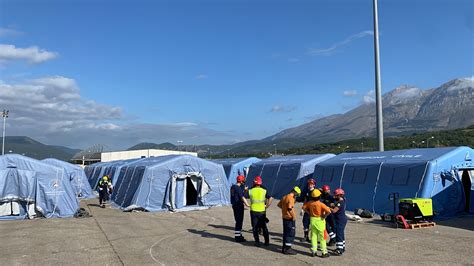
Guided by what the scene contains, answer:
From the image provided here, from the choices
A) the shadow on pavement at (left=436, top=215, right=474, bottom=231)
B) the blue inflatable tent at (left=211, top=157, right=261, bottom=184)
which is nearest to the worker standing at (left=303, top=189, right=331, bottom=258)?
the shadow on pavement at (left=436, top=215, right=474, bottom=231)

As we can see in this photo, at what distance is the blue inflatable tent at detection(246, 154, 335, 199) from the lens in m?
24.1

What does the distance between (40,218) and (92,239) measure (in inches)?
231

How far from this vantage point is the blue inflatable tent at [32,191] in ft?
54.7

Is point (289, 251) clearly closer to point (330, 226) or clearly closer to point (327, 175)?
point (330, 226)

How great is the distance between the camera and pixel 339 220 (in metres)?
9.73

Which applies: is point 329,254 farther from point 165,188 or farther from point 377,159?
point 165,188

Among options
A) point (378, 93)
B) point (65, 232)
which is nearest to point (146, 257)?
point (65, 232)

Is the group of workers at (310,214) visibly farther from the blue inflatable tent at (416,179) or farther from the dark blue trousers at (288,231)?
the blue inflatable tent at (416,179)

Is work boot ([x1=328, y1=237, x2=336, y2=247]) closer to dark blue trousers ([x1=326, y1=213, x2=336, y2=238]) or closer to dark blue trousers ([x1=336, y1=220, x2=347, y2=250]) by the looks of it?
dark blue trousers ([x1=326, y1=213, x2=336, y2=238])

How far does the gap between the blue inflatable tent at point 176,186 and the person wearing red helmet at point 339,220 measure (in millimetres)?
10843

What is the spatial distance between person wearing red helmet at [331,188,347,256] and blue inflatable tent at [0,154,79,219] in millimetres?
11859

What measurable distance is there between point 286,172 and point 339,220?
1557 cm

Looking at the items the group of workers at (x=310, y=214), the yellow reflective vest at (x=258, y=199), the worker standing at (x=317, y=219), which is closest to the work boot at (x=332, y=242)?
the group of workers at (x=310, y=214)

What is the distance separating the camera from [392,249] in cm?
1016
